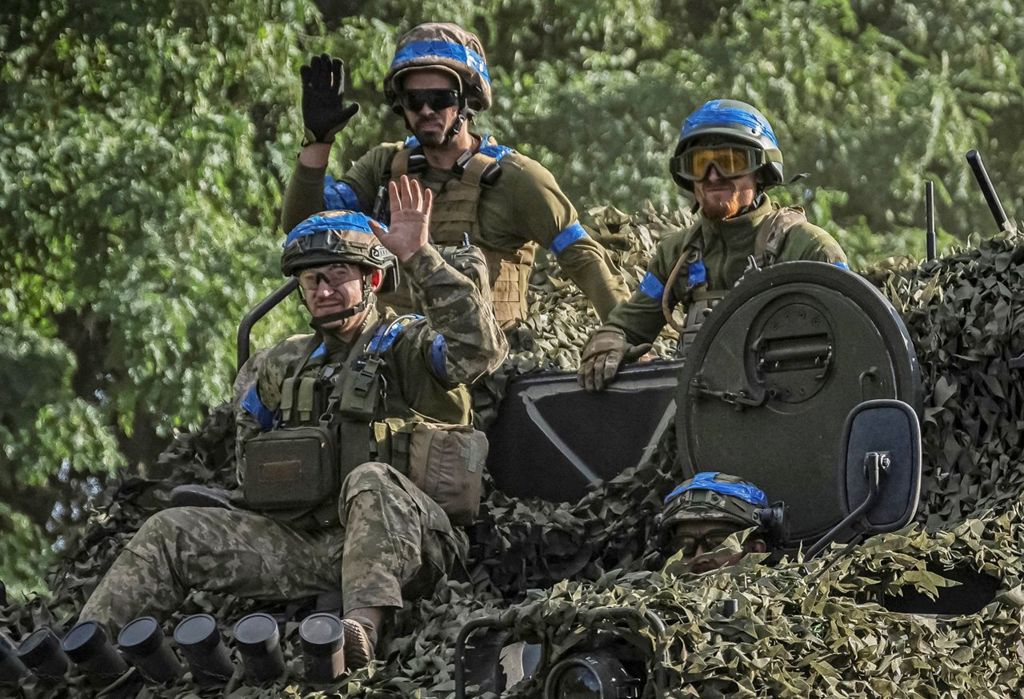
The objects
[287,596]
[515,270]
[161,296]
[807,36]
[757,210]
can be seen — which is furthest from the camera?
[807,36]

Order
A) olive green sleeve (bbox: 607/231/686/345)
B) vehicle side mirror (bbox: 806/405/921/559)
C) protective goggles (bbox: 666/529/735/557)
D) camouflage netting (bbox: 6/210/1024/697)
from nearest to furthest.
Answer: camouflage netting (bbox: 6/210/1024/697) < vehicle side mirror (bbox: 806/405/921/559) < protective goggles (bbox: 666/529/735/557) < olive green sleeve (bbox: 607/231/686/345)

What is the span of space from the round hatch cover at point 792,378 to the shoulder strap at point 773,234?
1.87 feet

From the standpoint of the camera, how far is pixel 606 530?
8.34 meters

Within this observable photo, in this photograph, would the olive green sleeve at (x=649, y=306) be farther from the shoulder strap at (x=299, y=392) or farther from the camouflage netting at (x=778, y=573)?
the shoulder strap at (x=299, y=392)

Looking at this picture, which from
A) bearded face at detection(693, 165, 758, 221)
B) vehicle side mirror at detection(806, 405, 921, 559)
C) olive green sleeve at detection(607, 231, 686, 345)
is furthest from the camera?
olive green sleeve at detection(607, 231, 686, 345)

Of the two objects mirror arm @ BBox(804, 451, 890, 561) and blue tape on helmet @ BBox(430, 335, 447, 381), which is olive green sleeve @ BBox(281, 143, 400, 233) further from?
mirror arm @ BBox(804, 451, 890, 561)

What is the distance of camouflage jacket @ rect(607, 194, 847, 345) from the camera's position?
8453 mm

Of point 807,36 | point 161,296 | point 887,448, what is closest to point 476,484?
point 887,448

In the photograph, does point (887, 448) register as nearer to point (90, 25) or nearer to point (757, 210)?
point (757, 210)

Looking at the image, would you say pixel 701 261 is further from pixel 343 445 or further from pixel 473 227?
pixel 343 445

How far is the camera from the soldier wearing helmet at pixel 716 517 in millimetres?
7351

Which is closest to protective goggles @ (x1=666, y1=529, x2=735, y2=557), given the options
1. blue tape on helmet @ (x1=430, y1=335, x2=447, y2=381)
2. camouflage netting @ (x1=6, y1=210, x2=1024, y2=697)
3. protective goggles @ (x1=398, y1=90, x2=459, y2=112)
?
camouflage netting @ (x1=6, y1=210, x2=1024, y2=697)

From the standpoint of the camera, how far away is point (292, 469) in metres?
8.05

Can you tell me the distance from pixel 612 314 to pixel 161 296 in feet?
21.4
